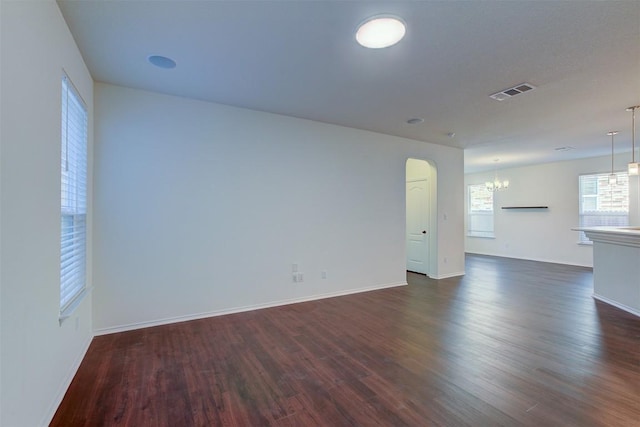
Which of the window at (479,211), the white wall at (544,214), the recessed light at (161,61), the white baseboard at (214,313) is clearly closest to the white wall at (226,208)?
the white baseboard at (214,313)

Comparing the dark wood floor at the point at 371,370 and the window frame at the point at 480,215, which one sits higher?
the window frame at the point at 480,215

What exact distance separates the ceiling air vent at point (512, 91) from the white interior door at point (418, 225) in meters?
2.87

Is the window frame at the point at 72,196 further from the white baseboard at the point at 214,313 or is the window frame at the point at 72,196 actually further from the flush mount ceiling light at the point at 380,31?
the flush mount ceiling light at the point at 380,31

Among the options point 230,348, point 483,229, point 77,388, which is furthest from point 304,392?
point 483,229

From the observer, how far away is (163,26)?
221 cm

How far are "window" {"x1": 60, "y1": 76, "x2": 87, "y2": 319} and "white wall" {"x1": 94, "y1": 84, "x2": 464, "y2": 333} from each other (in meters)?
0.33

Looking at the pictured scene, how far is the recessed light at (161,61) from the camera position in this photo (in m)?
2.64

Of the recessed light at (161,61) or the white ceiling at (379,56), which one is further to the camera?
the recessed light at (161,61)

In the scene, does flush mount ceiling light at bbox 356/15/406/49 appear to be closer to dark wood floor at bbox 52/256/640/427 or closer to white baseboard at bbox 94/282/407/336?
dark wood floor at bbox 52/256/640/427

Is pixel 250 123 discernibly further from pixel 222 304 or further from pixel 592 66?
pixel 592 66

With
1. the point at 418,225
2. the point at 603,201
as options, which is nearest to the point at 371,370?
the point at 418,225

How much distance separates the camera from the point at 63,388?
6.96 ft

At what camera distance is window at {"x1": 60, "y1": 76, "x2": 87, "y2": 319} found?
Result: 2305mm

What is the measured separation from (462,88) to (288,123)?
2264mm
